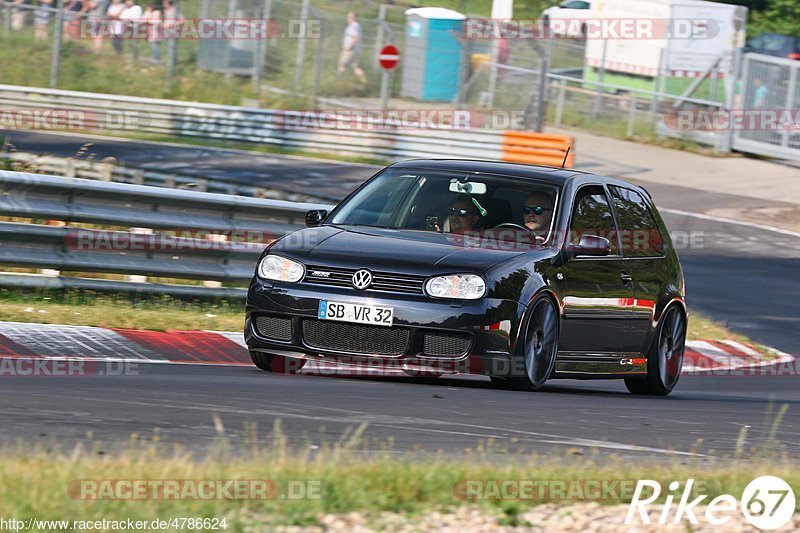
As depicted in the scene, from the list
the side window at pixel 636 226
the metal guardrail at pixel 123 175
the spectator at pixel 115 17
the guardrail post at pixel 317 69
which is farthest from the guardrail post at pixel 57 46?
the side window at pixel 636 226

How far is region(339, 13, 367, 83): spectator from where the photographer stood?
30.8 meters

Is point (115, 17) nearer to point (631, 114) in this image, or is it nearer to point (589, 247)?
point (631, 114)

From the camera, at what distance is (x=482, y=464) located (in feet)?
18.5

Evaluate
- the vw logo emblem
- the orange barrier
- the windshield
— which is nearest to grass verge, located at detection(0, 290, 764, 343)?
the windshield

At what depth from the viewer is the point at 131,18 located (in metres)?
29.4

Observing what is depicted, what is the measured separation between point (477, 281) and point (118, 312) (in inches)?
149

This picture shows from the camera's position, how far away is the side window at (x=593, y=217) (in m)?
9.66

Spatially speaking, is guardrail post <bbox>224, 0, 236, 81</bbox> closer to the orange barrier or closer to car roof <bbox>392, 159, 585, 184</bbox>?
the orange barrier

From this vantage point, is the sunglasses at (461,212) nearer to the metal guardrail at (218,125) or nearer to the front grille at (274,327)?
the front grille at (274,327)

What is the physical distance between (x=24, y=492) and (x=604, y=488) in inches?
83.3

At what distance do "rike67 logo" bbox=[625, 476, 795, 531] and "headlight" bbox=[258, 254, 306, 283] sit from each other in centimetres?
355

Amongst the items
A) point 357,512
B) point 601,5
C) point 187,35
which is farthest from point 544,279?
point 601,5

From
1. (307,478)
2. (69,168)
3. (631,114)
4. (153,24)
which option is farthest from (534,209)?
(631,114)

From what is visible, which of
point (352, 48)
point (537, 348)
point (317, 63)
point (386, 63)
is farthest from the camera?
A: point (352, 48)
